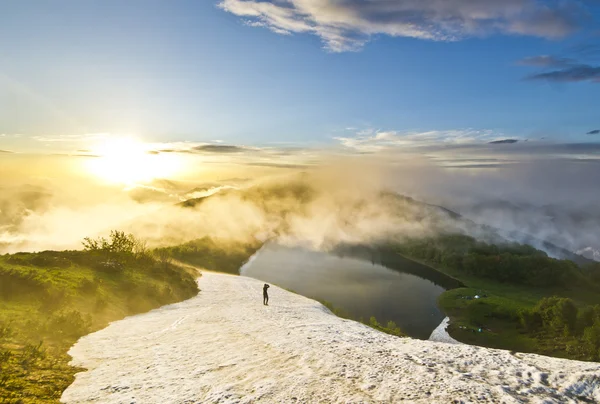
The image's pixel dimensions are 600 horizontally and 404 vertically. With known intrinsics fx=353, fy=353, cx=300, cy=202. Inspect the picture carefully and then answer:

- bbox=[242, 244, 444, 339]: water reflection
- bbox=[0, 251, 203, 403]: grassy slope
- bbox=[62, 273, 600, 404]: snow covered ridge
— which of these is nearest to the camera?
bbox=[62, 273, 600, 404]: snow covered ridge

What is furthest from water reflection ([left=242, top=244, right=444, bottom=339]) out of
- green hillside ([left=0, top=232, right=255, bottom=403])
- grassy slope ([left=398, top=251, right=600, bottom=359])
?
green hillside ([left=0, top=232, right=255, bottom=403])

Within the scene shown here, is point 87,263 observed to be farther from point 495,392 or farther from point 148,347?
point 495,392

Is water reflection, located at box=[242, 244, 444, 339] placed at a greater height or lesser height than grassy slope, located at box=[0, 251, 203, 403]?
lesser

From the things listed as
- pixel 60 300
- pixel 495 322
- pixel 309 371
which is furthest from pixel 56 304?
pixel 495 322

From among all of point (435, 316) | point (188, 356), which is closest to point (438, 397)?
point (188, 356)

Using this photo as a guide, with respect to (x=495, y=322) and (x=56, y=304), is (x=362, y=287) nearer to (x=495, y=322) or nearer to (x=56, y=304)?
(x=495, y=322)

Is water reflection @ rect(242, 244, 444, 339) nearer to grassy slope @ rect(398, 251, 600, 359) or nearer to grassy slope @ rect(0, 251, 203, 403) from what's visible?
grassy slope @ rect(398, 251, 600, 359)

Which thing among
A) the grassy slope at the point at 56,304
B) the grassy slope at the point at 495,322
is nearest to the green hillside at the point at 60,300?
the grassy slope at the point at 56,304
